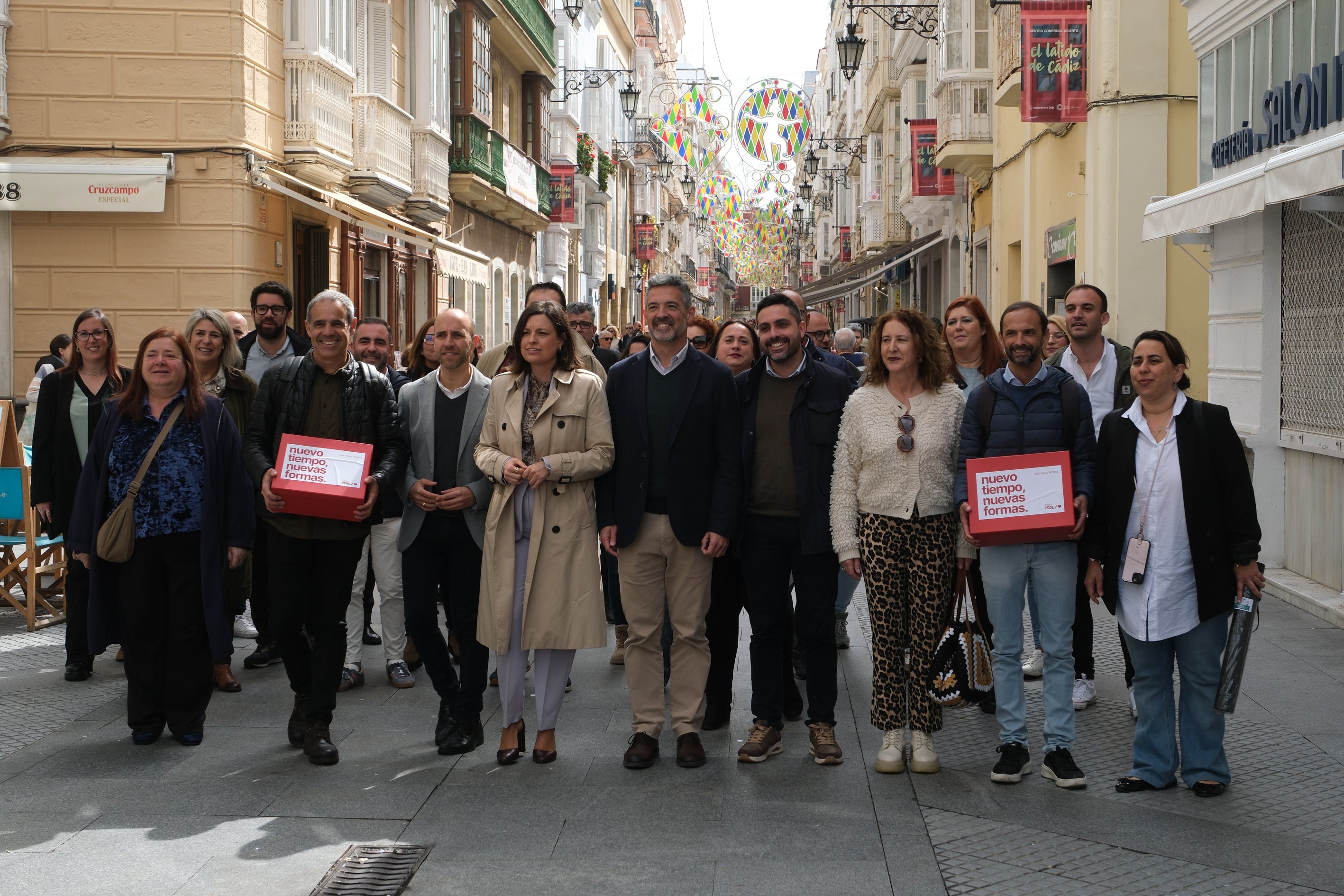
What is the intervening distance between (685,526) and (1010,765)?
1.68m

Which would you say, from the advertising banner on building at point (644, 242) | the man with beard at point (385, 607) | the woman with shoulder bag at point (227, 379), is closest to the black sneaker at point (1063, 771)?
the man with beard at point (385, 607)

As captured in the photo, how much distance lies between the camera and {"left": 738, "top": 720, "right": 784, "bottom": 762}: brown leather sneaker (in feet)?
19.4

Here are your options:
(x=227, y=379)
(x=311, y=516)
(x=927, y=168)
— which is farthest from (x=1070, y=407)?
(x=927, y=168)

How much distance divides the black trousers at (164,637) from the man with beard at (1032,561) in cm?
343

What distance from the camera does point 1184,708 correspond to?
5547mm

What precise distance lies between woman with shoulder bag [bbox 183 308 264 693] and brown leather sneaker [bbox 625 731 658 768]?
2.54 m

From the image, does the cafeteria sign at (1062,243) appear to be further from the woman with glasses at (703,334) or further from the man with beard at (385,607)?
the man with beard at (385,607)

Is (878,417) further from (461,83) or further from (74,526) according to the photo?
(461,83)

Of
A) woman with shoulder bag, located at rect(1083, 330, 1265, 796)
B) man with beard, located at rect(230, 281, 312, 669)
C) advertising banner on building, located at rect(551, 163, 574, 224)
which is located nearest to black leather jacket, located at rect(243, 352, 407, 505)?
man with beard, located at rect(230, 281, 312, 669)

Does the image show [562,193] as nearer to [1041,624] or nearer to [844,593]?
[844,593]

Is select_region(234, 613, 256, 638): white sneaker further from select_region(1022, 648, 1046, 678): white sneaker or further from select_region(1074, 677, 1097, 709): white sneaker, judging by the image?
select_region(1074, 677, 1097, 709): white sneaker

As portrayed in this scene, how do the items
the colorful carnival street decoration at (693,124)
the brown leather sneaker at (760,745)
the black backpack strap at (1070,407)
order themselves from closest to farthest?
the black backpack strap at (1070,407)
the brown leather sneaker at (760,745)
the colorful carnival street decoration at (693,124)

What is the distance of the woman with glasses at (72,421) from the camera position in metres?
7.58

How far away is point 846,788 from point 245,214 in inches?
435
